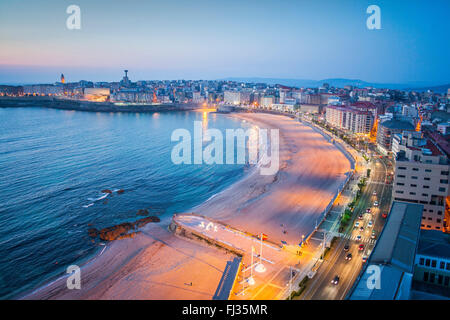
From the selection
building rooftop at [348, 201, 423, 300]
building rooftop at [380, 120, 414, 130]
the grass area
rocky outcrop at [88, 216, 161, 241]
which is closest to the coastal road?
the grass area

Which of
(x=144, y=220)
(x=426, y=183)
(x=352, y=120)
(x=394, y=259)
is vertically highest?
(x=352, y=120)

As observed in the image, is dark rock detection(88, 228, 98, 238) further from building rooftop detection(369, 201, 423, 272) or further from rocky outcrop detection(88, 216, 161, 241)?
building rooftop detection(369, 201, 423, 272)

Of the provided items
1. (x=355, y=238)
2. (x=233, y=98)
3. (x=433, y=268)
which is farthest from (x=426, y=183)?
(x=233, y=98)

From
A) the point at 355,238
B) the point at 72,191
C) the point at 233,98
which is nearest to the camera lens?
the point at 355,238

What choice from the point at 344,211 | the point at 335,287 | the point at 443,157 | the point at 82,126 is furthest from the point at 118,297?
the point at 82,126

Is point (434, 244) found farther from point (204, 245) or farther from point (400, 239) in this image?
point (204, 245)

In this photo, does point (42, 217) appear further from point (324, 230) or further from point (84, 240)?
point (324, 230)

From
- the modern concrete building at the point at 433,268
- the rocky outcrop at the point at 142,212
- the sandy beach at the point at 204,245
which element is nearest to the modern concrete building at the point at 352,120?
the sandy beach at the point at 204,245
